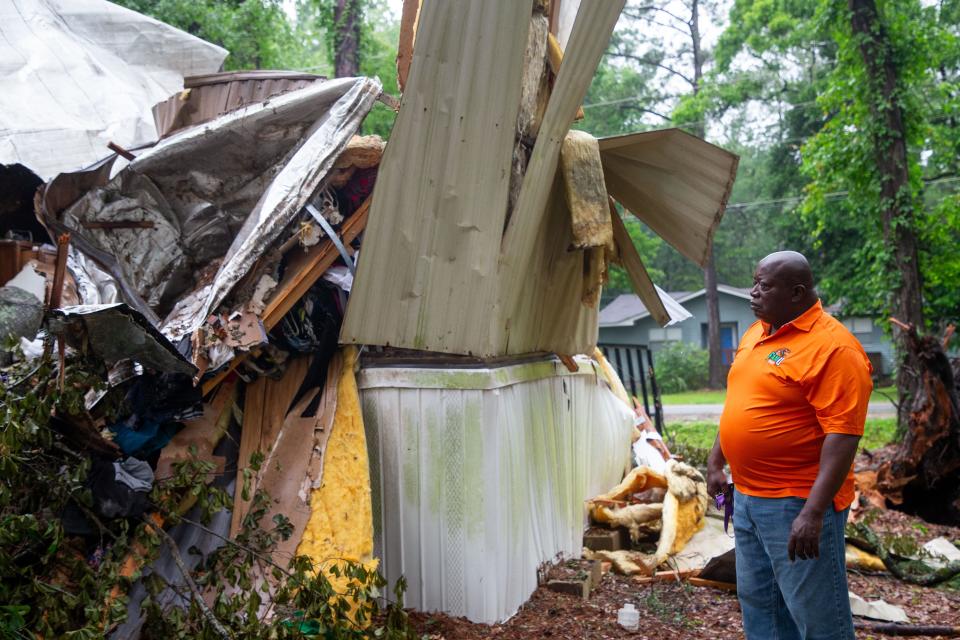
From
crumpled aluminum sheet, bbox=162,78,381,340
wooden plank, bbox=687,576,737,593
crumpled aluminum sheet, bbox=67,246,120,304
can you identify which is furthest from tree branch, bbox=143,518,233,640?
wooden plank, bbox=687,576,737,593

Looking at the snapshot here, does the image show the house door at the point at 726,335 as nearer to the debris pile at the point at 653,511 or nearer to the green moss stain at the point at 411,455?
the debris pile at the point at 653,511

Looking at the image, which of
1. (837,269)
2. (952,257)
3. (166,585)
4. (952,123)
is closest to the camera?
(166,585)

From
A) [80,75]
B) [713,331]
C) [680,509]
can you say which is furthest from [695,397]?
[80,75]

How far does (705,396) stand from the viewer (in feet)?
80.7

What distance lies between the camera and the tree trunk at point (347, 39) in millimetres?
12922

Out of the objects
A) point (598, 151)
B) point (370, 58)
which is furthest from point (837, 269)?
point (598, 151)

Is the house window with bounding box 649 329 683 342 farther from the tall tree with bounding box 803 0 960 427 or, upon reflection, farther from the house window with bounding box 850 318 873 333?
the tall tree with bounding box 803 0 960 427

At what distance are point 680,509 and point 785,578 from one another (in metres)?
3.41

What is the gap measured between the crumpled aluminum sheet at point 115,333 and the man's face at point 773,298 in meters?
2.57

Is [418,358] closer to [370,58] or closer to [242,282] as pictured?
[242,282]

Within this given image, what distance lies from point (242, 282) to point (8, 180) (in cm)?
179

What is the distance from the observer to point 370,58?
600 inches

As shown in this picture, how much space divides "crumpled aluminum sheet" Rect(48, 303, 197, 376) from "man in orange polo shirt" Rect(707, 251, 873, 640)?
2502 millimetres

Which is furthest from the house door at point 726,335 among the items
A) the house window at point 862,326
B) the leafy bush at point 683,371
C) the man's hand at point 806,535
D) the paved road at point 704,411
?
the man's hand at point 806,535
